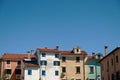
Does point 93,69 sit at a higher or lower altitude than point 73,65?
lower

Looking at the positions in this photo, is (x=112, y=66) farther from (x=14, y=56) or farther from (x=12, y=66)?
(x=14, y=56)

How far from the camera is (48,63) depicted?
7756 cm

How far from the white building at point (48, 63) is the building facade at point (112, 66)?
66.4 feet

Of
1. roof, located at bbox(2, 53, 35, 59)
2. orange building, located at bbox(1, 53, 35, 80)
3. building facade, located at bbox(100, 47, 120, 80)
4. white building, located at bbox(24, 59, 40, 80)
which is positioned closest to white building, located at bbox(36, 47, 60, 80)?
white building, located at bbox(24, 59, 40, 80)

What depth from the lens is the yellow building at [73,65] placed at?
7831 cm

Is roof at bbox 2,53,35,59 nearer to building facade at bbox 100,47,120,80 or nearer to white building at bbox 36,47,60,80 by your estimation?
white building at bbox 36,47,60,80

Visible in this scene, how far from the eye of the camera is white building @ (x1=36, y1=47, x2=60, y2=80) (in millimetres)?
76812

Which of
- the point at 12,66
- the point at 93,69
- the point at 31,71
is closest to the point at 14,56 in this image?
the point at 12,66

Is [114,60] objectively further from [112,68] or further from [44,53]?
[44,53]

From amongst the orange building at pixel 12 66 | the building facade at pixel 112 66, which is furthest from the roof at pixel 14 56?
the building facade at pixel 112 66

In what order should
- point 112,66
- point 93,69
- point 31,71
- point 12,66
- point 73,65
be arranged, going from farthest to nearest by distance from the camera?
point 12,66
point 73,65
point 93,69
point 31,71
point 112,66

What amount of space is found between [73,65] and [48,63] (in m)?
6.96

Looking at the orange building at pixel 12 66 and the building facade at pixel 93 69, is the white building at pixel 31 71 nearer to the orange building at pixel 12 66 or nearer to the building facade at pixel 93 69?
the orange building at pixel 12 66

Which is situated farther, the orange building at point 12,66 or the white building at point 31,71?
the orange building at point 12,66
